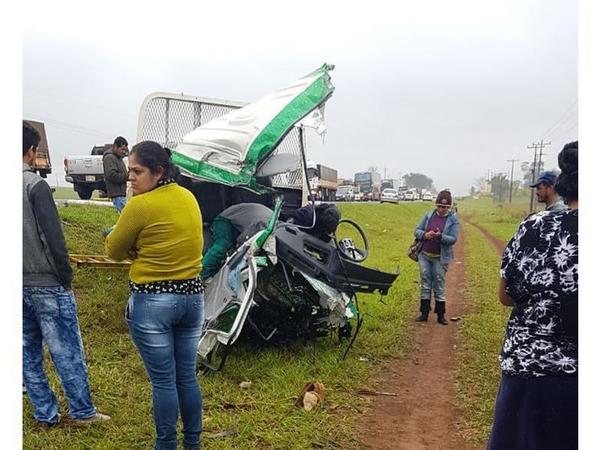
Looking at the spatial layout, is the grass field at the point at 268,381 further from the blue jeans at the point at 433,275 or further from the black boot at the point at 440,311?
the blue jeans at the point at 433,275

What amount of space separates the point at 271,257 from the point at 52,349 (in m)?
1.84

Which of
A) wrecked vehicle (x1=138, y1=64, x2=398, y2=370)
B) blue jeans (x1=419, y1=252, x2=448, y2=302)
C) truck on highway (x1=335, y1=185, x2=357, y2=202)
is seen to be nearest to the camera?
wrecked vehicle (x1=138, y1=64, x2=398, y2=370)

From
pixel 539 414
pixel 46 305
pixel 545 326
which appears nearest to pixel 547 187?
pixel 545 326

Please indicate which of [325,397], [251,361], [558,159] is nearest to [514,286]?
[558,159]

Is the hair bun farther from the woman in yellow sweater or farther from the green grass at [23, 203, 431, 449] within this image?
the green grass at [23, 203, 431, 449]

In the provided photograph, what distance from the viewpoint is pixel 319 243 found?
5.05 metres

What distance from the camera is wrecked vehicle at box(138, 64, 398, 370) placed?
464cm

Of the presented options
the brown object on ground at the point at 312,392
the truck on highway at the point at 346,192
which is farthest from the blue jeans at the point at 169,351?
the truck on highway at the point at 346,192

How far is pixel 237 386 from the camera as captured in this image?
4.57 meters

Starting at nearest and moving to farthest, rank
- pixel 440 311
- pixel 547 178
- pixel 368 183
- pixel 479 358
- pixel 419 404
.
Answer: pixel 547 178 < pixel 419 404 < pixel 479 358 < pixel 440 311 < pixel 368 183

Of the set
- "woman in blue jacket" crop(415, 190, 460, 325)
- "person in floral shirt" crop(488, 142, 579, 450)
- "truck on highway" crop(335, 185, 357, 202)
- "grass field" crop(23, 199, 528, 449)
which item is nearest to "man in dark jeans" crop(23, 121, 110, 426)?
"grass field" crop(23, 199, 528, 449)

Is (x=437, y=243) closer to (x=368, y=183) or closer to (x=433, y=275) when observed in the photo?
(x=433, y=275)

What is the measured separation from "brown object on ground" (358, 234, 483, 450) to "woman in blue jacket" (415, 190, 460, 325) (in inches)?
25.3
